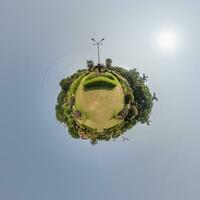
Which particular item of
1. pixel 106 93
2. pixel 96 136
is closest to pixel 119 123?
pixel 96 136

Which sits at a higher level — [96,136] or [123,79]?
[123,79]

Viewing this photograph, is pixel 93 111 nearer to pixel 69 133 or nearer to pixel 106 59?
pixel 106 59

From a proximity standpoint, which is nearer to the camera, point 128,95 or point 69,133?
point 128,95

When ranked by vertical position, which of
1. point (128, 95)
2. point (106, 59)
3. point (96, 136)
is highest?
point (106, 59)

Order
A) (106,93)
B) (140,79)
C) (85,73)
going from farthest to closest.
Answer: (140,79), (85,73), (106,93)
